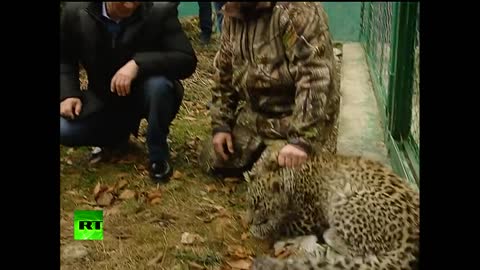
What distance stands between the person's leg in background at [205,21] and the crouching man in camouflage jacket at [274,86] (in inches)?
1.5

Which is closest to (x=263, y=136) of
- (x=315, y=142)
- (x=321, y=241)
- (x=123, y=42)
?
(x=315, y=142)

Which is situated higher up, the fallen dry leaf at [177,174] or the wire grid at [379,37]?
the wire grid at [379,37]

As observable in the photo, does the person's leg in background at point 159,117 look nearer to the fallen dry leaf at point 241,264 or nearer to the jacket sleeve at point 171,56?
the jacket sleeve at point 171,56

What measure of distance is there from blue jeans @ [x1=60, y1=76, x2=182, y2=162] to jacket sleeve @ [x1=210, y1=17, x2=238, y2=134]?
0.10m

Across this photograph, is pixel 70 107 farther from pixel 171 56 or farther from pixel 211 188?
pixel 211 188

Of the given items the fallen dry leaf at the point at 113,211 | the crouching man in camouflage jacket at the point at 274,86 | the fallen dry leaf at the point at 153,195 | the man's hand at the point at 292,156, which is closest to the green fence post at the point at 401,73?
the crouching man in camouflage jacket at the point at 274,86

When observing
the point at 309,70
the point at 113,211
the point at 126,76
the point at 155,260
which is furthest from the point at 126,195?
the point at 309,70

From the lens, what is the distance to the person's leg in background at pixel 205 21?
2.07 meters

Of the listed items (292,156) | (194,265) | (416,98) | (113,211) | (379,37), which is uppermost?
(379,37)

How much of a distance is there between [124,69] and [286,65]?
412 millimetres

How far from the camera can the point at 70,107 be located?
2.12 m

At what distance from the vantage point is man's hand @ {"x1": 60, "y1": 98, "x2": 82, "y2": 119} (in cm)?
212
